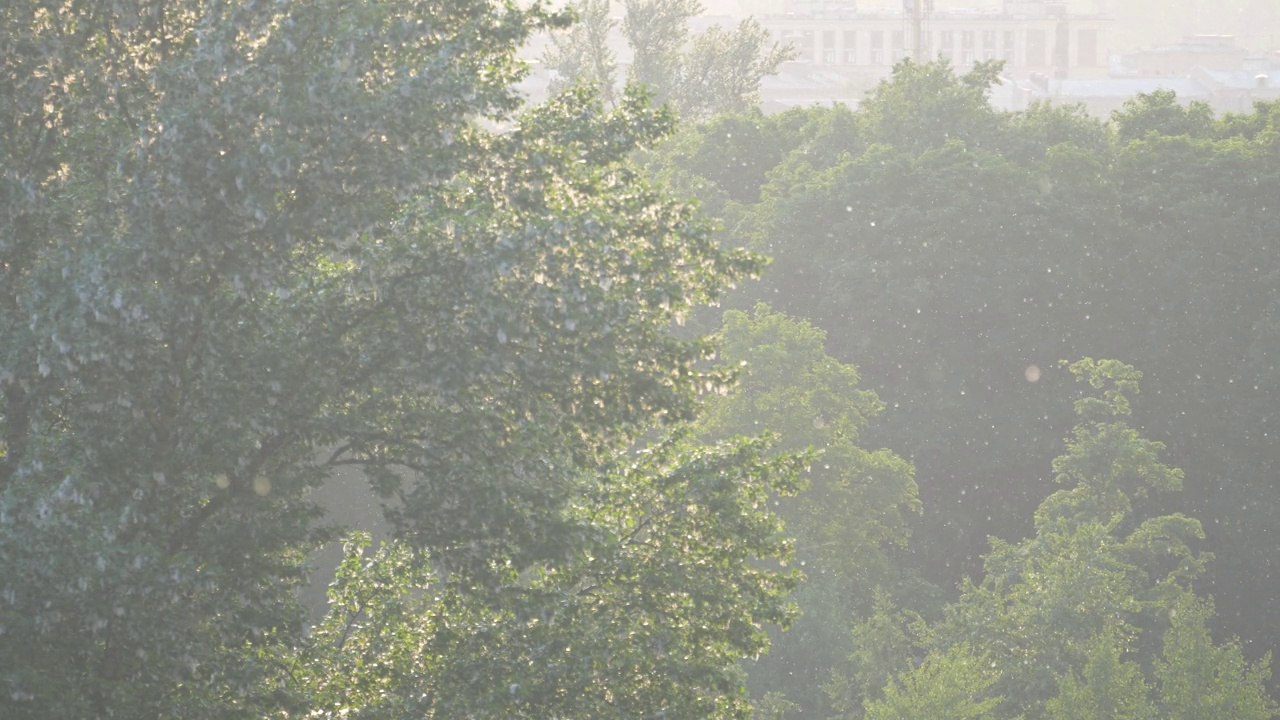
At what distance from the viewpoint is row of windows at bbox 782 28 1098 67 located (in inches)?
7397

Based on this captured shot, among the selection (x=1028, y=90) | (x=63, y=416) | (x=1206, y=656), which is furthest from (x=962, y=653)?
(x=1028, y=90)

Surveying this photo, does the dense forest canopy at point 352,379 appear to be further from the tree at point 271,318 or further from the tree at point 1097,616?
the tree at point 1097,616

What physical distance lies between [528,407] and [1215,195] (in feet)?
130

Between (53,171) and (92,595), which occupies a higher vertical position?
(53,171)

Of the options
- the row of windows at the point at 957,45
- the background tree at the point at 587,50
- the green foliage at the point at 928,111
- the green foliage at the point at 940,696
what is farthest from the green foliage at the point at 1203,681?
the row of windows at the point at 957,45

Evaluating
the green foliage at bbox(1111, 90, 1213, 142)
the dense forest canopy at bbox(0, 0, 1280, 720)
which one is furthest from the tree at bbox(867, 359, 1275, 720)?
the green foliage at bbox(1111, 90, 1213, 142)

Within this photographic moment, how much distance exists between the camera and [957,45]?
621ft

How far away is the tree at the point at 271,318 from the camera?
12180 mm

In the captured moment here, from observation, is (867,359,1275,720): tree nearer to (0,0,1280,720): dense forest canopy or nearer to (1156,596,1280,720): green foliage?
(1156,596,1280,720): green foliage

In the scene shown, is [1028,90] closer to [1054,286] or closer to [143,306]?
[1054,286]

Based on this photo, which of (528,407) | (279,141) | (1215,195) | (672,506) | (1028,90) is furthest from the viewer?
(1028,90)

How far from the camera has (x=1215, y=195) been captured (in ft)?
155

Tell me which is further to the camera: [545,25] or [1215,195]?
[1215,195]

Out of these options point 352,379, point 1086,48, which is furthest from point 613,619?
point 1086,48
